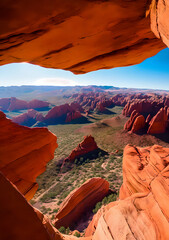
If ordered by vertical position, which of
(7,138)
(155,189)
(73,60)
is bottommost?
(155,189)

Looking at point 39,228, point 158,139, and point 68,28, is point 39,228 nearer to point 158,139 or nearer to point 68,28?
point 68,28

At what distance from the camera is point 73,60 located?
267 inches

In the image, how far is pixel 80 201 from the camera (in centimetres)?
1082

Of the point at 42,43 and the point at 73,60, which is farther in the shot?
the point at 73,60

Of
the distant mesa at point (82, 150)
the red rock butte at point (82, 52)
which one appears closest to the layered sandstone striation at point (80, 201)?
the red rock butte at point (82, 52)

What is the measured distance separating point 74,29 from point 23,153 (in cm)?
685

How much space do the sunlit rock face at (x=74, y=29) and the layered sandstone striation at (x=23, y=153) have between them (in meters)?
4.46

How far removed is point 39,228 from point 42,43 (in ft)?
20.7

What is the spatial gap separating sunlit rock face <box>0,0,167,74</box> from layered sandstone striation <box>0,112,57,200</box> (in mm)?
4458

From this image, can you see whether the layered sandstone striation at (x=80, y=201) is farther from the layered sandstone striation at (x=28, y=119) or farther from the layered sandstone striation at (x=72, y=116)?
the layered sandstone striation at (x=28, y=119)

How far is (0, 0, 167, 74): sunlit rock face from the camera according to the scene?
3.33m

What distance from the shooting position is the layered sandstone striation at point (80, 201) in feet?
32.5

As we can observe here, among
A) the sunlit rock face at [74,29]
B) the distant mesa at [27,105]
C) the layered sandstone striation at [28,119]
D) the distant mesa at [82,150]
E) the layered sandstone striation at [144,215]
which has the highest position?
the sunlit rock face at [74,29]

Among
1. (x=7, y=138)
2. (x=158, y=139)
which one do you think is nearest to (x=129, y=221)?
(x=7, y=138)
